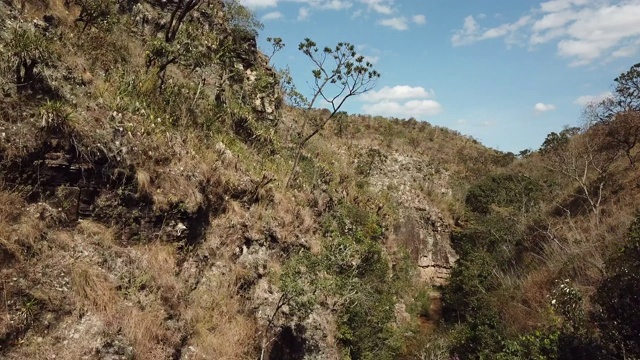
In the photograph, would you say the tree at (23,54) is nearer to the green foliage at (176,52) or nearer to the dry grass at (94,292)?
the green foliage at (176,52)

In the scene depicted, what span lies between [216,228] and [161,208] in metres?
2.42

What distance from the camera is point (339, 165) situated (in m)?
27.8

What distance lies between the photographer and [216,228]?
1305 cm

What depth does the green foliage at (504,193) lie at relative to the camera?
33.1 m

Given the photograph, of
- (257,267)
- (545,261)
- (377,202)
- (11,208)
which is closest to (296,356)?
(257,267)

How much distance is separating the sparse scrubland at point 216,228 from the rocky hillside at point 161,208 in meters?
0.05

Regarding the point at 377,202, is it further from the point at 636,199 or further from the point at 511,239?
the point at 636,199

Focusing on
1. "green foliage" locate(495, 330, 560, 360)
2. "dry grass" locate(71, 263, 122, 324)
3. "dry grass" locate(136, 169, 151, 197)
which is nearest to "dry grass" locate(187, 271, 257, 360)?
"dry grass" locate(71, 263, 122, 324)

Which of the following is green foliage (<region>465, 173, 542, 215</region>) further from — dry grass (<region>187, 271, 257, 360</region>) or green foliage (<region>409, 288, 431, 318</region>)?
dry grass (<region>187, 271, 257, 360</region>)

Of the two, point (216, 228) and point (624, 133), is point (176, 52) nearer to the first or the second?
point (216, 228)

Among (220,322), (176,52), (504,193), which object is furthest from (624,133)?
(220,322)

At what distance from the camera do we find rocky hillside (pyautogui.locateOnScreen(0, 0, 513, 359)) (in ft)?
27.4

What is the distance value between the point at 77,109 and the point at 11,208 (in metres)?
2.74

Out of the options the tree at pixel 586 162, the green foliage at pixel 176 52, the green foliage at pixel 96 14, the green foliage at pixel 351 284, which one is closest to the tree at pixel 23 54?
the green foliage at pixel 96 14
